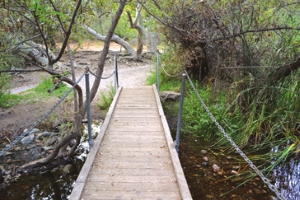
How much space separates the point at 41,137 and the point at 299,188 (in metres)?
5.28

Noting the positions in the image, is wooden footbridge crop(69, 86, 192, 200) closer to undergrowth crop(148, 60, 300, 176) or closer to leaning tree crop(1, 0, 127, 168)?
leaning tree crop(1, 0, 127, 168)

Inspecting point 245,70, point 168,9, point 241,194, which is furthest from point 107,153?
point 168,9

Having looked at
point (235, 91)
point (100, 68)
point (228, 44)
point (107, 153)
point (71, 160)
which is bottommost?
point (71, 160)

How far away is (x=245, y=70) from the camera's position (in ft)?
17.0

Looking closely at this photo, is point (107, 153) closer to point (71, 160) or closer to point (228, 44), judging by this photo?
point (71, 160)

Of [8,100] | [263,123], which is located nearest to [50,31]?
[263,123]

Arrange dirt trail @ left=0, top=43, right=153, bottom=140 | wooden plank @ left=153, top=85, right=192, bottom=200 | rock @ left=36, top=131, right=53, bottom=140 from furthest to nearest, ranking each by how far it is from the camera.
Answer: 1. dirt trail @ left=0, top=43, right=153, bottom=140
2. rock @ left=36, top=131, right=53, bottom=140
3. wooden plank @ left=153, top=85, right=192, bottom=200

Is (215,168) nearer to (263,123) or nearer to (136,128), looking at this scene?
(263,123)

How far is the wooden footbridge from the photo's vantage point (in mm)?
2852

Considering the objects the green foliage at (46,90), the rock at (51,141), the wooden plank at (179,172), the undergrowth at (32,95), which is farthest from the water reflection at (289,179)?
the green foliage at (46,90)

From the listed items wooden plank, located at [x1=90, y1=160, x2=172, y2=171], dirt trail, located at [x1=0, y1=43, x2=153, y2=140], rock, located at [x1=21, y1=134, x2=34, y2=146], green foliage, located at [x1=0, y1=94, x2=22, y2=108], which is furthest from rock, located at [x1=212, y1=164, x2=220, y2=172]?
green foliage, located at [x1=0, y1=94, x2=22, y2=108]

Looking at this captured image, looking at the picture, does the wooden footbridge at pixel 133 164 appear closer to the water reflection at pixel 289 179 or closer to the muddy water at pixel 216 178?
the muddy water at pixel 216 178

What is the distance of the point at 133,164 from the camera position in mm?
3482

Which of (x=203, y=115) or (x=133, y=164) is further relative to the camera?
(x=203, y=115)
